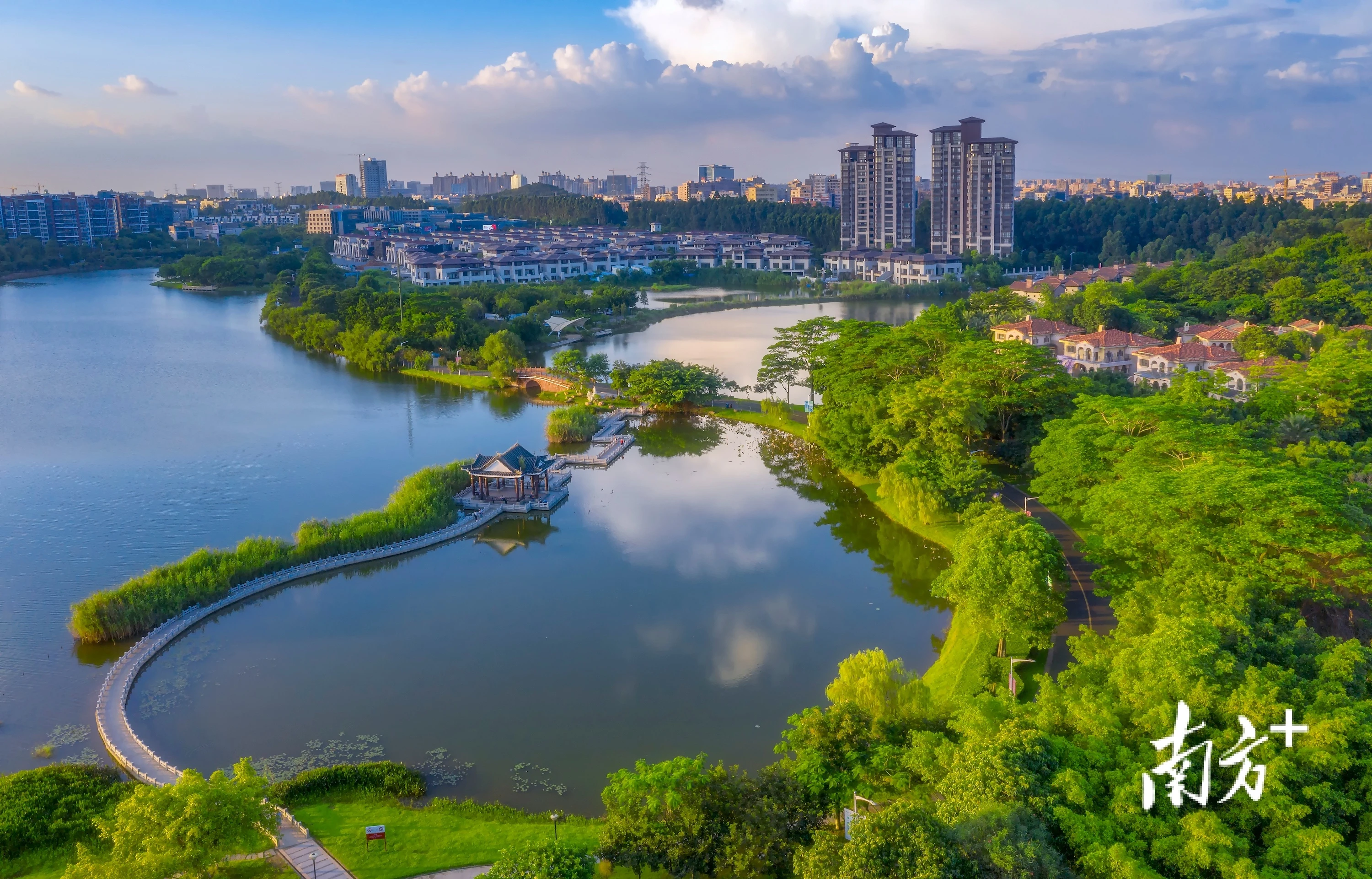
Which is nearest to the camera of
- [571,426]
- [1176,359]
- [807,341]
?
[571,426]

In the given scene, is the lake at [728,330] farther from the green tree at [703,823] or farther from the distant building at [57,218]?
the distant building at [57,218]

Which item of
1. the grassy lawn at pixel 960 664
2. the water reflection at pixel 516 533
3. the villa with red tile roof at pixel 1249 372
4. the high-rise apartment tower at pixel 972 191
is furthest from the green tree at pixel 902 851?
the high-rise apartment tower at pixel 972 191

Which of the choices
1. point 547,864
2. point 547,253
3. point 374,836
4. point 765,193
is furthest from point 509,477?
point 765,193

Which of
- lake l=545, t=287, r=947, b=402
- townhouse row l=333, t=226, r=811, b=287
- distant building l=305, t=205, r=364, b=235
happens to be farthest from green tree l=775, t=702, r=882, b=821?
distant building l=305, t=205, r=364, b=235

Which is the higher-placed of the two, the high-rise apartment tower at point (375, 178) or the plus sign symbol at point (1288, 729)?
the high-rise apartment tower at point (375, 178)

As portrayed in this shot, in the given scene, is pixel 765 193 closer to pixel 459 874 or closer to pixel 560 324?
pixel 560 324

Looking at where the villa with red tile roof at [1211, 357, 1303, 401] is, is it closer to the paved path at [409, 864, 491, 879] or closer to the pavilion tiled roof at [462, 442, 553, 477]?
the pavilion tiled roof at [462, 442, 553, 477]
